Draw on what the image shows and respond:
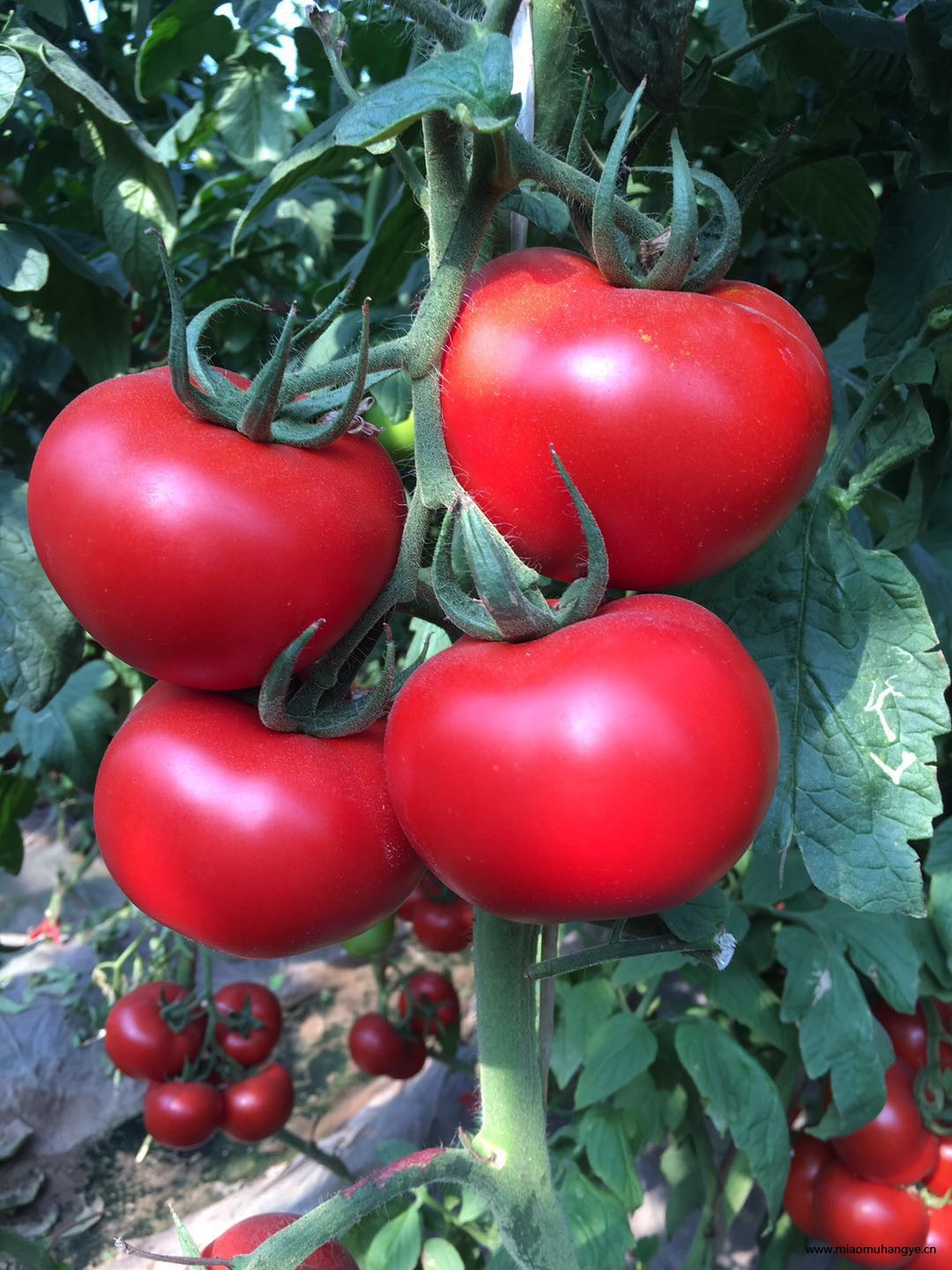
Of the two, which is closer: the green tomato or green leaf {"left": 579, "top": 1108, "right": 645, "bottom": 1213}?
green leaf {"left": 579, "top": 1108, "right": 645, "bottom": 1213}

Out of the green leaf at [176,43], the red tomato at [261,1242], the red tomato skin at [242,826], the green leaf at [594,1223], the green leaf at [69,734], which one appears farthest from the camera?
the green leaf at [69,734]

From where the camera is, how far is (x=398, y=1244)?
0.80m

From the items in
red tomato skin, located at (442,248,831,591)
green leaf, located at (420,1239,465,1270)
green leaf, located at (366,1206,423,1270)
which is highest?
red tomato skin, located at (442,248,831,591)

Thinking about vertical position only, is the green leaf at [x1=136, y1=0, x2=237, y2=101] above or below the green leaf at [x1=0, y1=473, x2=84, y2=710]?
above

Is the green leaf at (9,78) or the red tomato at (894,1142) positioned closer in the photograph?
the green leaf at (9,78)

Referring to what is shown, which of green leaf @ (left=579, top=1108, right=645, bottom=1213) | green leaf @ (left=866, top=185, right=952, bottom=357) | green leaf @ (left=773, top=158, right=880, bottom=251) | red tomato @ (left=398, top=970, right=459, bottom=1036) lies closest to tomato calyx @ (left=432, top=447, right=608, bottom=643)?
green leaf @ (left=866, top=185, right=952, bottom=357)

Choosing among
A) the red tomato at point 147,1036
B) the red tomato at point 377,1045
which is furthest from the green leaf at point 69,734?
the red tomato at point 377,1045

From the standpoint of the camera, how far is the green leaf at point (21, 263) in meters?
0.75

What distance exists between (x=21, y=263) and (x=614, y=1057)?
889mm

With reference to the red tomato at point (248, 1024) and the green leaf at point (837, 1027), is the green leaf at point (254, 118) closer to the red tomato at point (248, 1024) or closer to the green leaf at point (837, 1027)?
the green leaf at point (837, 1027)

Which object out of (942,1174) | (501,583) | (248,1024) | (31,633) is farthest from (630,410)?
(248,1024)

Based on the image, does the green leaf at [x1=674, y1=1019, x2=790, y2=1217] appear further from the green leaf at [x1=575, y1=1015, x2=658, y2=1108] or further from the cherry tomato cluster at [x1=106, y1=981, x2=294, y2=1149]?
the cherry tomato cluster at [x1=106, y1=981, x2=294, y2=1149]

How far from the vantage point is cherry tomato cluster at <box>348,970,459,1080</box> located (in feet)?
5.25

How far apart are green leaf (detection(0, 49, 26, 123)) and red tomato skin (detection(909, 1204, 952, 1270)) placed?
1.45m
